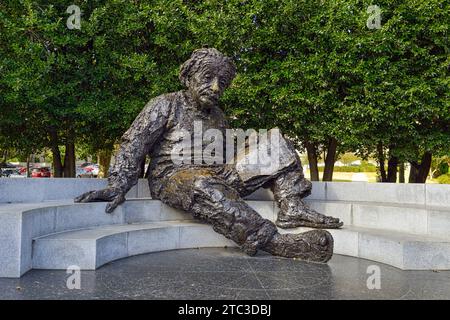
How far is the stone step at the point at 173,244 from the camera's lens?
14.1ft

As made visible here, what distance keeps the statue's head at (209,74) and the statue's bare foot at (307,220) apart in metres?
1.88

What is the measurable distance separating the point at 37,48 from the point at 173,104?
19.0 feet

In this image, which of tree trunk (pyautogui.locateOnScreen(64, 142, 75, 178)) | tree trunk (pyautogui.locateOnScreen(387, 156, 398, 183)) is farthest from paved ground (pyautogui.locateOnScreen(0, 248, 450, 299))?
tree trunk (pyautogui.locateOnScreen(387, 156, 398, 183))

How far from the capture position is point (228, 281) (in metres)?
4.00

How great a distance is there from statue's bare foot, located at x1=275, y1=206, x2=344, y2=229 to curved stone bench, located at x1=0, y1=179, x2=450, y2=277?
0.11 metres

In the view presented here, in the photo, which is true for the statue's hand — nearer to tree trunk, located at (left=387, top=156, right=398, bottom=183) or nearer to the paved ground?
the paved ground

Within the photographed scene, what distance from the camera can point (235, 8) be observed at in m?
10.4

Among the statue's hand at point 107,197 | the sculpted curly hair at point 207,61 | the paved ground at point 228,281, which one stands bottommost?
the paved ground at point 228,281

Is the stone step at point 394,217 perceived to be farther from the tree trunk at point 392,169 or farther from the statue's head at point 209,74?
the tree trunk at point 392,169

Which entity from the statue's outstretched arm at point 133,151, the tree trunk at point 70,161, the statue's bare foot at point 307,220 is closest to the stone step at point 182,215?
the statue's outstretched arm at point 133,151

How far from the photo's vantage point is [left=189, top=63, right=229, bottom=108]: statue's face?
5715mm

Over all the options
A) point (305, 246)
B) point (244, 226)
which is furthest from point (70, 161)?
point (305, 246)

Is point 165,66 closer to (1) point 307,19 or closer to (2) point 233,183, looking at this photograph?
(1) point 307,19

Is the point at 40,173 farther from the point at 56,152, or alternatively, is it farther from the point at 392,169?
the point at 392,169
